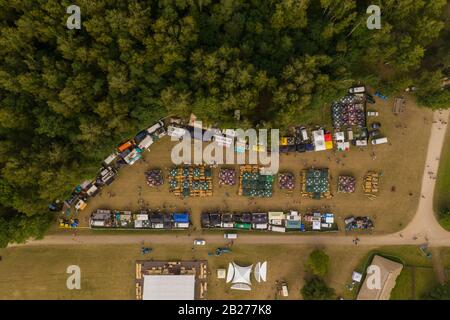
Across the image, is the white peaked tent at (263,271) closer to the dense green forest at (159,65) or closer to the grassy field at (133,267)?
the grassy field at (133,267)

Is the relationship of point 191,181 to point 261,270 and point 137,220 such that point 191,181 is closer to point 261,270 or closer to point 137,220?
point 137,220

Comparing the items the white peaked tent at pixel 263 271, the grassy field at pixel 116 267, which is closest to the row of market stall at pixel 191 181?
the grassy field at pixel 116 267

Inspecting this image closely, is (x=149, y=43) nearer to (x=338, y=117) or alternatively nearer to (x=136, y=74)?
(x=136, y=74)

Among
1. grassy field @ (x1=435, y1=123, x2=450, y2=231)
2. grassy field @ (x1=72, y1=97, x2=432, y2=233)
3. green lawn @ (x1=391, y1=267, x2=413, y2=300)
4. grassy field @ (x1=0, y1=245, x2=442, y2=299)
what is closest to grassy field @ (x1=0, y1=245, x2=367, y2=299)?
grassy field @ (x1=0, y1=245, x2=442, y2=299)

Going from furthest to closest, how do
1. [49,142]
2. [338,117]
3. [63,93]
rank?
[338,117]
[49,142]
[63,93]
